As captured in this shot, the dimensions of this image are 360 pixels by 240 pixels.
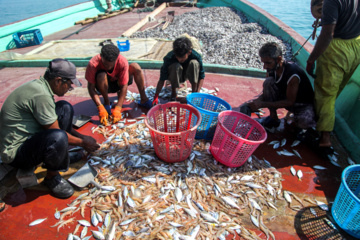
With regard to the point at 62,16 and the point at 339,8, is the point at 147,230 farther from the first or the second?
the point at 62,16

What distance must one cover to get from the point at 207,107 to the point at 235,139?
1095 millimetres

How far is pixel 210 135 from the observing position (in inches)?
134

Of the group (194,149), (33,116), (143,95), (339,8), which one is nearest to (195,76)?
(143,95)

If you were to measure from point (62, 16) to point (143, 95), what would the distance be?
1064 cm

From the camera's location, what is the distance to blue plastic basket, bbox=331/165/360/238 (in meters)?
2.05

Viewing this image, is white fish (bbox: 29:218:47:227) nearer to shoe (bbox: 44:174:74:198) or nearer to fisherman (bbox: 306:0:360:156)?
shoe (bbox: 44:174:74:198)

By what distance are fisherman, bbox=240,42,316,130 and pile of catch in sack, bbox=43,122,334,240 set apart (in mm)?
955

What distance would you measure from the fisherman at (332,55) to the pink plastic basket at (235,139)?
1168mm

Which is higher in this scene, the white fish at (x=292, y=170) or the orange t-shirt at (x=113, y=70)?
the orange t-shirt at (x=113, y=70)

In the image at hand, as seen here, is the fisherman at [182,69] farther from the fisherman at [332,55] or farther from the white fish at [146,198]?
the white fish at [146,198]

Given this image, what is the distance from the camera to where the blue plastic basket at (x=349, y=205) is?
2.05 meters

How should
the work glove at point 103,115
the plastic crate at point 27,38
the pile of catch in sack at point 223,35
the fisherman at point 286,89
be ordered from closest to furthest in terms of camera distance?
the fisherman at point 286,89, the work glove at point 103,115, the pile of catch in sack at point 223,35, the plastic crate at point 27,38

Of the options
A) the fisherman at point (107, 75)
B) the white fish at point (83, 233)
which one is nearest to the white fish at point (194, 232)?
the white fish at point (83, 233)

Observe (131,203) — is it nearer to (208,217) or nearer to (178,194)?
(178,194)
